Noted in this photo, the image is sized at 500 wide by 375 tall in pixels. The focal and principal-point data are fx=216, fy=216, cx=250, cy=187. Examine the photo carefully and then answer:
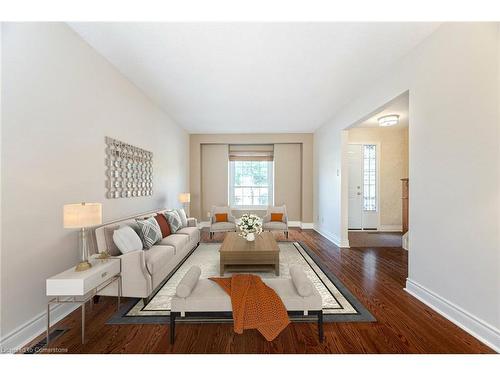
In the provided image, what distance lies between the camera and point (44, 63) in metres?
2.01

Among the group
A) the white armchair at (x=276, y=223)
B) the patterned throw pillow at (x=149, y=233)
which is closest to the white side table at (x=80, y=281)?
the patterned throw pillow at (x=149, y=233)

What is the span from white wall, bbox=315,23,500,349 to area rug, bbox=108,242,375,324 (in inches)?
33.0

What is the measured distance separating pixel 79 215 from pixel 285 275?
2.58m

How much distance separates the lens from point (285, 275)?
10.3 feet

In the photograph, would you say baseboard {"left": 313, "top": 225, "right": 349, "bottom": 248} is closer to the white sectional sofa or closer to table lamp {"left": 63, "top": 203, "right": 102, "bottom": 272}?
the white sectional sofa

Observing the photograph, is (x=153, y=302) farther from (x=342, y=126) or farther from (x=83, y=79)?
(x=342, y=126)

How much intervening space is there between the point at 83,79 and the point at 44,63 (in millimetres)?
476

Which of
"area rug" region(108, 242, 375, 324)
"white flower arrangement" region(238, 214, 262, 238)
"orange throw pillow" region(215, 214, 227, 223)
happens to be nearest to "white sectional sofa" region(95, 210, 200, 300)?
"area rug" region(108, 242, 375, 324)

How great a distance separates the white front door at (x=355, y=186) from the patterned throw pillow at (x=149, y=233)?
5.38 meters

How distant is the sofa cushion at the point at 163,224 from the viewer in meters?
3.64

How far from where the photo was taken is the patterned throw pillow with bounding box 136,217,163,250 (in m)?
2.92

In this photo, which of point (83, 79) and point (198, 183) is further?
point (198, 183)

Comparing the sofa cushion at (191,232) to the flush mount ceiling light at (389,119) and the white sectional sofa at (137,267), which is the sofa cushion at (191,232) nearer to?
the white sectional sofa at (137,267)
